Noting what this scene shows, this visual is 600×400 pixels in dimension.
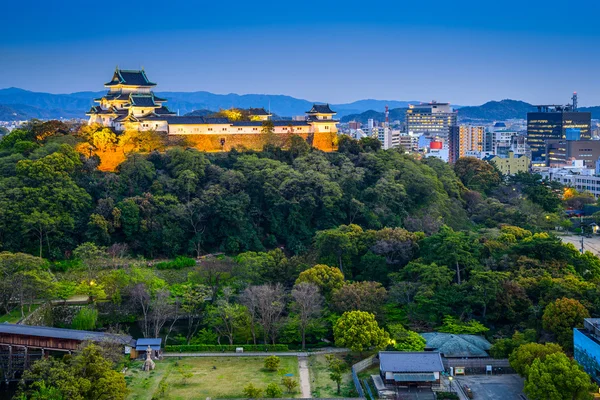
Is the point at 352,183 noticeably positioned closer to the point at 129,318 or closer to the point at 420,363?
the point at 129,318

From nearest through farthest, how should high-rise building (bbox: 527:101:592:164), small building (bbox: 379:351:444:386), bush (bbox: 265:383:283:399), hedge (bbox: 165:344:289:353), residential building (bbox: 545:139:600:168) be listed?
1. bush (bbox: 265:383:283:399)
2. small building (bbox: 379:351:444:386)
3. hedge (bbox: 165:344:289:353)
4. residential building (bbox: 545:139:600:168)
5. high-rise building (bbox: 527:101:592:164)

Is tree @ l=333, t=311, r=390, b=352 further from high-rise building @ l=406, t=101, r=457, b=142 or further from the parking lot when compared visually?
high-rise building @ l=406, t=101, r=457, b=142

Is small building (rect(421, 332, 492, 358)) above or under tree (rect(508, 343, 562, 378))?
under

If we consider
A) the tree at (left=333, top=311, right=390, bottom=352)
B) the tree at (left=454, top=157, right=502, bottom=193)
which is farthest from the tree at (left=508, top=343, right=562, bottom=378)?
the tree at (left=454, top=157, right=502, bottom=193)

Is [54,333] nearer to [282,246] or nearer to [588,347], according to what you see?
[588,347]

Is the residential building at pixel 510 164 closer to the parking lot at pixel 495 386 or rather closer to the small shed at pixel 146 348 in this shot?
the parking lot at pixel 495 386

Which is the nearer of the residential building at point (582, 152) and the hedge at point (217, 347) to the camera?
the hedge at point (217, 347)

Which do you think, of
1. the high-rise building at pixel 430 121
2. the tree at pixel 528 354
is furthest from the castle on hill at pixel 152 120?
the high-rise building at pixel 430 121
